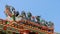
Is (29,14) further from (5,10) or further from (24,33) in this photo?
(24,33)

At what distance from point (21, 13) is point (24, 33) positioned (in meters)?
6.18

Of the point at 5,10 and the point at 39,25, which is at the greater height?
the point at 5,10

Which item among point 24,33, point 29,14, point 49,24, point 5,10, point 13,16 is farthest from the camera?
point 49,24

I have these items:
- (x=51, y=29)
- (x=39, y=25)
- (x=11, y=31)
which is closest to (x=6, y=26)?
(x=11, y=31)

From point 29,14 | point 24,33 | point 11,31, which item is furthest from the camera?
point 29,14

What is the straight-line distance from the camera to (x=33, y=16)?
19172mm

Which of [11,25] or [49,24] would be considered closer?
[11,25]

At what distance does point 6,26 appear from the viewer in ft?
42.2

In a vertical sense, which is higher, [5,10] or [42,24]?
[5,10]

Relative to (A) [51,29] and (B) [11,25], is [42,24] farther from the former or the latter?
(B) [11,25]

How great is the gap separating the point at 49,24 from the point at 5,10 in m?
4.53

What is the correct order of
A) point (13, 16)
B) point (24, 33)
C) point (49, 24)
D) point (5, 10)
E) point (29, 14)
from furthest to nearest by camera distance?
point (49, 24) < point (29, 14) < point (5, 10) < point (13, 16) < point (24, 33)

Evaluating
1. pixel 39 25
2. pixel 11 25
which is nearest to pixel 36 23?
pixel 39 25

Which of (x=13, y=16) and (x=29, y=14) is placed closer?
(x=13, y=16)
